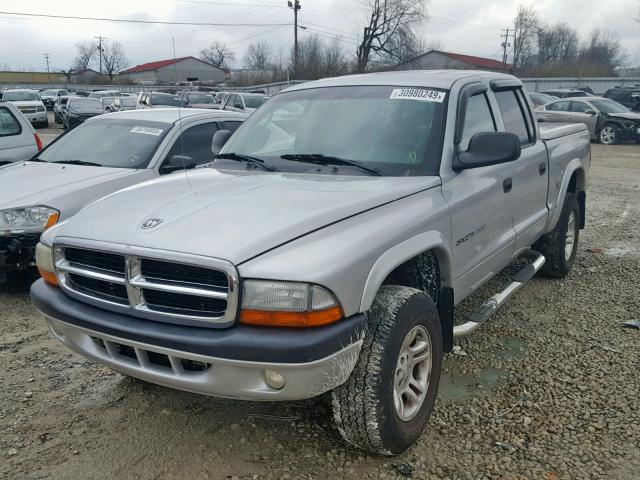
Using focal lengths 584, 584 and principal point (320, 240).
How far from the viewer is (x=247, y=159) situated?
3.79 metres

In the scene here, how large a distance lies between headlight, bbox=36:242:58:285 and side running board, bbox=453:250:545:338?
220 cm

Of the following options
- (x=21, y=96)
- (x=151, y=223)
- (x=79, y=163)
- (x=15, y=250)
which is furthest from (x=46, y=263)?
(x=21, y=96)

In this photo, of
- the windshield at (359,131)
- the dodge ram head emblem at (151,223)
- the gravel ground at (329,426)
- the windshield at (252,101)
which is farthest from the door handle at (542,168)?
the windshield at (252,101)

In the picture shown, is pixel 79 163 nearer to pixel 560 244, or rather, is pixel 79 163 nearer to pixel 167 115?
pixel 167 115

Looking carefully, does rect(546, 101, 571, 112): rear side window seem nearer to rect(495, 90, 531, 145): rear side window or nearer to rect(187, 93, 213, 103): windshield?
rect(187, 93, 213, 103): windshield

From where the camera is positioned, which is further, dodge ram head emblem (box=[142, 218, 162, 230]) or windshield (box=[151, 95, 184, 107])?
windshield (box=[151, 95, 184, 107])

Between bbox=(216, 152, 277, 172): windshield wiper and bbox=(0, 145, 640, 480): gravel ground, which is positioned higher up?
bbox=(216, 152, 277, 172): windshield wiper

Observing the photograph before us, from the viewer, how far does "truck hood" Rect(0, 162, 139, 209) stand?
4.95 meters

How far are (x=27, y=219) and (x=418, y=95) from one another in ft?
11.0

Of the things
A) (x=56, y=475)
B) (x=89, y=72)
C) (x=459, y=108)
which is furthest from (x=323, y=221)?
(x=89, y=72)

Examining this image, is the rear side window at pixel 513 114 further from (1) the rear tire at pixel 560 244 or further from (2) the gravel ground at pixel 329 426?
(2) the gravel ground at pixel 329 426

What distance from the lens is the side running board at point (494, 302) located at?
3477mm

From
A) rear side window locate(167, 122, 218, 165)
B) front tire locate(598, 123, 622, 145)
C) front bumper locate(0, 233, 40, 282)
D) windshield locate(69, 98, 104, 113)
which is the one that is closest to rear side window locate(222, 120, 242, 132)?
rear side window locate(167, 122, 218, 165)

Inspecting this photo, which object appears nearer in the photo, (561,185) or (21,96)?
(561,185)
